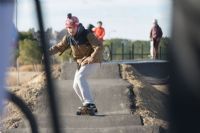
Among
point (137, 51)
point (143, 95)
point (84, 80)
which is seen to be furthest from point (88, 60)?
point (137, 51)

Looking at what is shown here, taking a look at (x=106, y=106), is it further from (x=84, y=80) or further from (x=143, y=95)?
(x=84, y=80)

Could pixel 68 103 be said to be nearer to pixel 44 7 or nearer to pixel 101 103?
pixel 101 103

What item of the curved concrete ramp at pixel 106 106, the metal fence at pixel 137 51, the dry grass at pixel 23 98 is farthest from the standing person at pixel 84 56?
the dry grass at pixel 23 98

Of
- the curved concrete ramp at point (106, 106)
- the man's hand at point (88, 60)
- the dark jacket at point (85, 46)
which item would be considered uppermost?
the dark jacket at point (85, 46)

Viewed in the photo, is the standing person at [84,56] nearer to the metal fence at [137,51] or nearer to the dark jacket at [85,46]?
the dark jacket at [85,46]

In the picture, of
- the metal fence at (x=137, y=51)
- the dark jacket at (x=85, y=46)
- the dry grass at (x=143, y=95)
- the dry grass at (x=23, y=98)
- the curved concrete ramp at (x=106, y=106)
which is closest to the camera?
the metal fence at (x=137, y=51)

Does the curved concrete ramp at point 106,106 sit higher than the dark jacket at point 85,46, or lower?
lower

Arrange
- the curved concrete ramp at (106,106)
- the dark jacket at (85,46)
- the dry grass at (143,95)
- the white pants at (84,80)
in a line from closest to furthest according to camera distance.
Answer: the dark jacket at (85,46) → the curved concrete ramp at (106,106) → the white pants at (84,80) → the dry grass at (143,95)

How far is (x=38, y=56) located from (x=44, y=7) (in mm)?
139

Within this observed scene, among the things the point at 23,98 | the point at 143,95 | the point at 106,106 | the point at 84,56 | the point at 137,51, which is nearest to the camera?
the point at 23,98

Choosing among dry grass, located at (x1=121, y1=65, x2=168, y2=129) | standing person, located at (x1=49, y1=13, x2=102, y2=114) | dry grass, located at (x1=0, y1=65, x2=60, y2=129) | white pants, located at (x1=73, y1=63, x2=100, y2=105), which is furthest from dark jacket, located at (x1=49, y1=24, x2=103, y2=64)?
dry grass, located at (x1=121, y1=65, x2=168, y2=129)

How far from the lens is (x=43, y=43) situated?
1.37 m

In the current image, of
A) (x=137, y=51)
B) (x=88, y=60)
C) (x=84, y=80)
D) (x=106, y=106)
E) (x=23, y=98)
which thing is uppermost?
(x=137, y=51)

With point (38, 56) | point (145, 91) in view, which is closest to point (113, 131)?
point (145, 91)
